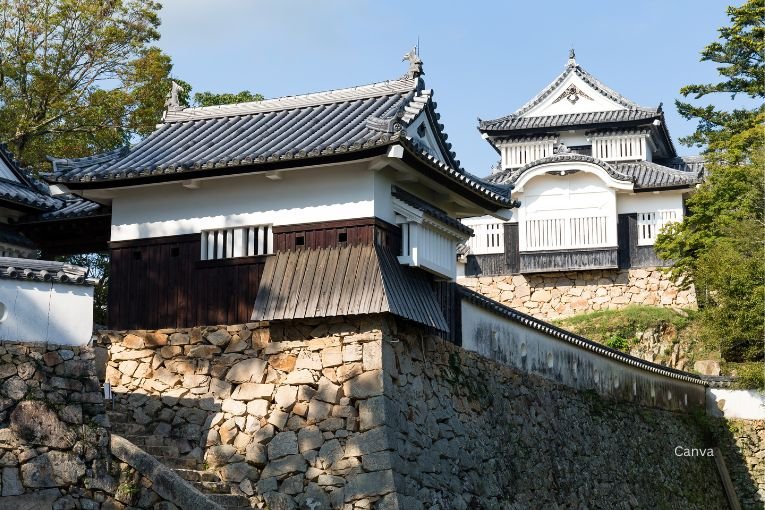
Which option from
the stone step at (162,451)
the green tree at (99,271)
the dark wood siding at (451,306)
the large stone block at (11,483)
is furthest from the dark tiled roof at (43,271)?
the green tree at (99,271)

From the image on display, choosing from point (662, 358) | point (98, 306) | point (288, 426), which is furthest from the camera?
point (662, 358)

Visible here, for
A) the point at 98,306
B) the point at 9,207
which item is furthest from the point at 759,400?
the point at 9,207

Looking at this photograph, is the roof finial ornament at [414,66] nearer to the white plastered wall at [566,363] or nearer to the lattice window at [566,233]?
the white plastered wall at [566,363]

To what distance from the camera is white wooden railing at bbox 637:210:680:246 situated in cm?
3694

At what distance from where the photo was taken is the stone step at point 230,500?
1605 centimetres

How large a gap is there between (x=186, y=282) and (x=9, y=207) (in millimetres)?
4215

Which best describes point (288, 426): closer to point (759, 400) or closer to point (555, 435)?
point (555, 435)

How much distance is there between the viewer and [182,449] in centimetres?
1731

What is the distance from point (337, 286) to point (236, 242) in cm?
203

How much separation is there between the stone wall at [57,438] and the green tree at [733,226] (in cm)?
2014

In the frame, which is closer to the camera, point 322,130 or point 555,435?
point 322,130

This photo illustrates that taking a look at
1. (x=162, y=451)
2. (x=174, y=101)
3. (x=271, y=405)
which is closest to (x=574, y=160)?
(x=174, y=101)

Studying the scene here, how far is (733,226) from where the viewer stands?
32188 mm

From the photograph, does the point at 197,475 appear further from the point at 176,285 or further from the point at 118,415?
the point at 176,285
